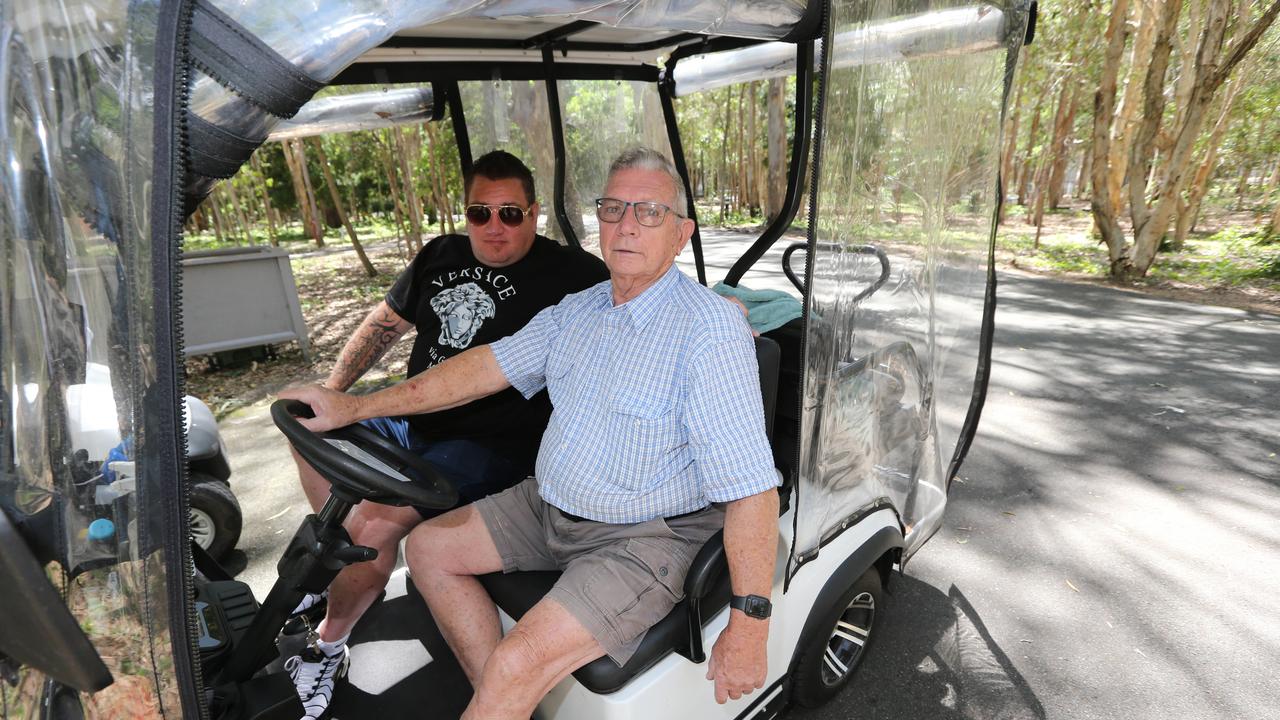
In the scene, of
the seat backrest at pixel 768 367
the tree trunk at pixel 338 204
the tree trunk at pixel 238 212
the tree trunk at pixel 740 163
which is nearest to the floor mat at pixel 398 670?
the seat backrest at pixel 768 367

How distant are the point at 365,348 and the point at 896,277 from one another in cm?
199

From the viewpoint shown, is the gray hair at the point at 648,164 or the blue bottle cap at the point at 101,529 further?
the gray hair at the point at 648,164

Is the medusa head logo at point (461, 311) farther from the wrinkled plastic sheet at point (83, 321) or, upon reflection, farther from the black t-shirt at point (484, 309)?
the wrinkled plastic sheet at point (83, 321)

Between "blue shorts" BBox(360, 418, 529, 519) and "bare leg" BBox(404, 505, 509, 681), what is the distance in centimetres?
38

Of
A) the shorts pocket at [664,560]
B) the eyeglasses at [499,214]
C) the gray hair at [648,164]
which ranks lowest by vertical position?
the shorts pocket at [664,560]

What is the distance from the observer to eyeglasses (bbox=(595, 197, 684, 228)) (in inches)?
68.6

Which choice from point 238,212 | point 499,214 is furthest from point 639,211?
point 238,212

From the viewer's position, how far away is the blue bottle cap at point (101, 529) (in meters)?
0.94

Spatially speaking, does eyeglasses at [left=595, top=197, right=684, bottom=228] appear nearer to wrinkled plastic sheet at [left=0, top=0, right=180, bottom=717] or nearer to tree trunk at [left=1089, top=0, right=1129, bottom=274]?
wrinkled plastic sheet at [left=0, top=0, right=180, bottom=717]

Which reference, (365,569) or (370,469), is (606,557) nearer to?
(370,469)

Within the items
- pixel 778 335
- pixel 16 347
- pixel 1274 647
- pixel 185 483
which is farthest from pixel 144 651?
pixel 1274 647

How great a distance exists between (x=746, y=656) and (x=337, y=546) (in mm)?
1019

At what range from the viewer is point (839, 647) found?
2.18m

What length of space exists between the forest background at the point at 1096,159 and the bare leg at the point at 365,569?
65.5 inches
